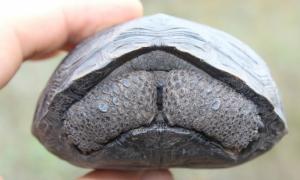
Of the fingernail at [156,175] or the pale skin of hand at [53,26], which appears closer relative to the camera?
the pale skin of hand at [53,26]

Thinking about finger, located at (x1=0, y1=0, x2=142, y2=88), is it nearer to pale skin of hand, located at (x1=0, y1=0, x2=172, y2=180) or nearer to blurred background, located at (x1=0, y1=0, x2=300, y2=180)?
pale skin of hand, located at (x1=0, y1=0, x2=172, y2=180)

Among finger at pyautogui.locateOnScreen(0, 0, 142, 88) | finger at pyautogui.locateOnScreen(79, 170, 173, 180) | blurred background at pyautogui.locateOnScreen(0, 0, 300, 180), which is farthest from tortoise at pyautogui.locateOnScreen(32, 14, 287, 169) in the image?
blurred background at pyautogui.locateOnScreen(0, 0, 300, 180)

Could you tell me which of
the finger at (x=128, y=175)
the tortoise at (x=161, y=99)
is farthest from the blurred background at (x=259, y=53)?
the tortoise at (x=161, y=99)

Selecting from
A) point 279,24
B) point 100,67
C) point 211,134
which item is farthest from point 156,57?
point 279,24

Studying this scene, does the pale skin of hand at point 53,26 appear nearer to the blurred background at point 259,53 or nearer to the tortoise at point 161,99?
the tortoise at point 161,99

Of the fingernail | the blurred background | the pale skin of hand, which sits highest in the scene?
the pale skin of hand
